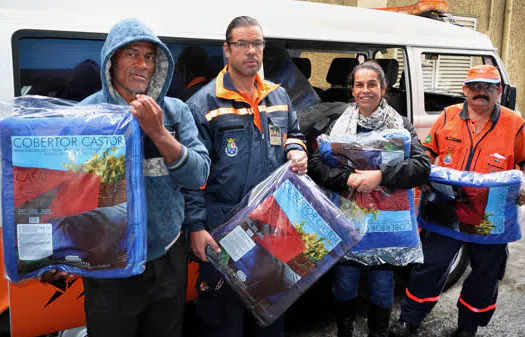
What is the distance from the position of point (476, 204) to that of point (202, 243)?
67.2 inches

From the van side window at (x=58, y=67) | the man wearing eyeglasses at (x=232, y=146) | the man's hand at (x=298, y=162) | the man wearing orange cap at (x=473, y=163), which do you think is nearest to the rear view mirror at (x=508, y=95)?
the man wearing orange cap at (x=473, y=163)

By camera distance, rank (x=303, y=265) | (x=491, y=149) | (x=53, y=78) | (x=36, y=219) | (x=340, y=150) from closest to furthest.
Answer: (x=36, y=219) < (x=303, y=265) < (x=53, y=78) < (x=340, y=150) < (x=491, y=149)

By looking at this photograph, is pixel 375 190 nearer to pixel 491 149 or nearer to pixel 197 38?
pixel 491 149

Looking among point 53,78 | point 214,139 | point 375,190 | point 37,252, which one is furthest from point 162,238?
point 375,190

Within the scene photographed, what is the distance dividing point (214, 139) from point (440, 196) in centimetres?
156

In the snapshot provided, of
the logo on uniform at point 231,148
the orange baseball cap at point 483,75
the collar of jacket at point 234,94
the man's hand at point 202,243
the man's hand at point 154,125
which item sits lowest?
the man's hand at point 202,243

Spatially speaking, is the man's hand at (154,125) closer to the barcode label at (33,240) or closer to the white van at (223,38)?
the barcode label at (33,240)

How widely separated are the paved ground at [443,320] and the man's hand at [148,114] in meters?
2.17

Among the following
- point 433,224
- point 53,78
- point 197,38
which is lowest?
point 433,224

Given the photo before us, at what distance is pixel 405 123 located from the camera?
2.64 m

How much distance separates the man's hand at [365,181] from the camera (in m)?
2.41

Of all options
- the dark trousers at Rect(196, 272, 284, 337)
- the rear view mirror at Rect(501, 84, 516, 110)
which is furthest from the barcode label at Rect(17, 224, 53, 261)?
the rear view mirror at Rect(501, 84, 516, 110)

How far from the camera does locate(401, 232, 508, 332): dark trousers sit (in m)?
2.96

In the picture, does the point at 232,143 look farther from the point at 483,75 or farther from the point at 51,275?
the point at 483,75
